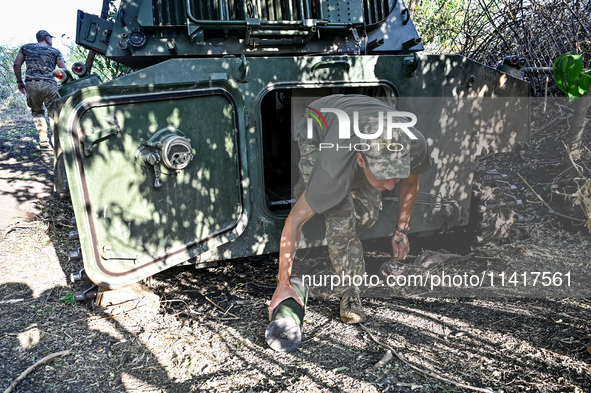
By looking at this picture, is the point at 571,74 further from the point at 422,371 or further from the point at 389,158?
the point at 422,371

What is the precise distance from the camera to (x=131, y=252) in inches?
116

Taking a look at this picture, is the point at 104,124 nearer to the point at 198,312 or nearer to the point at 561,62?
the point at 198,312

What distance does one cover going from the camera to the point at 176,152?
9.25 feet

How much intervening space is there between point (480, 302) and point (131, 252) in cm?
229

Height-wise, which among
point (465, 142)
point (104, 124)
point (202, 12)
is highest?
point (202, 12)

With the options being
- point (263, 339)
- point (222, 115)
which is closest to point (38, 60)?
point (222, 115)

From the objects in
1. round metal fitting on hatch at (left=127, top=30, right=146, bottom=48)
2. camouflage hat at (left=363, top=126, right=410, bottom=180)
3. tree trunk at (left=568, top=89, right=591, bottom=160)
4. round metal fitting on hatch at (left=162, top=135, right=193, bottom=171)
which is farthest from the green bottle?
tree trunk at (left=568, top=89, right=591, bottom=160)

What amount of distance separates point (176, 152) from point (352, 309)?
146 centimetres

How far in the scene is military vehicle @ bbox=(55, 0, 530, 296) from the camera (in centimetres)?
277

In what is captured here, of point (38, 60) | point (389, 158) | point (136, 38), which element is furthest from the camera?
point (38, 60)

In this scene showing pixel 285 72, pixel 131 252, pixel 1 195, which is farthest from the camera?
pixel 1 195

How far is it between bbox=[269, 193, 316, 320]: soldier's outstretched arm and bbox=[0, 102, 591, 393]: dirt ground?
0.24m

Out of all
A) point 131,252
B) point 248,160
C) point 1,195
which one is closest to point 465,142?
point 248,160

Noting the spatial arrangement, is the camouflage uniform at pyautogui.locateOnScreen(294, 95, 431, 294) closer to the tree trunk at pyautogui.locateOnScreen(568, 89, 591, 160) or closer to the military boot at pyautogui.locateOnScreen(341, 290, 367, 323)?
the military boot at pyautogui.locateOnScreen(341, 290, 367, 323)
